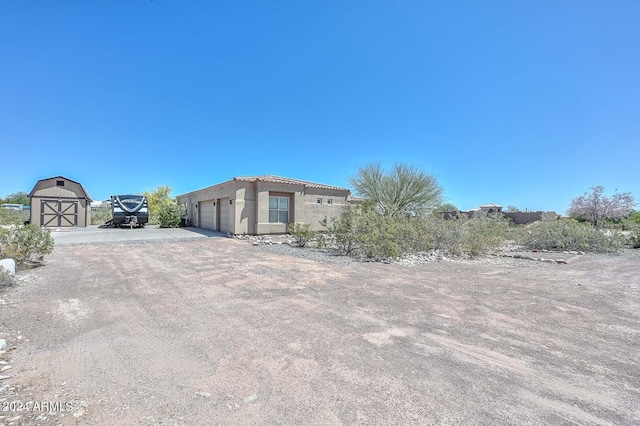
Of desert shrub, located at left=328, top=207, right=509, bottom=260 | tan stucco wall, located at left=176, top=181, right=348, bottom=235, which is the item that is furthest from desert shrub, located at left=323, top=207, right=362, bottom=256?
tan stucco wall, located at left=176, top=181, right=348, bottom=235

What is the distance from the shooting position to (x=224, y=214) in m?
17.3

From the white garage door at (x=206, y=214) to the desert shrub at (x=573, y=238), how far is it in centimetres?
1780

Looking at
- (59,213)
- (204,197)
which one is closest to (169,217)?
(204,197)

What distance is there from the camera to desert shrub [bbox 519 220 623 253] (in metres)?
12.4

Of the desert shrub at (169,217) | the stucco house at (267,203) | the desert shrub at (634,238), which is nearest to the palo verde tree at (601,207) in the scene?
the desert shrub at (634,238)

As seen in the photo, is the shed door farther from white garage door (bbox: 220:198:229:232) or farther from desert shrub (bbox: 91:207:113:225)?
white garage door (bbox: 220:198:229:232)

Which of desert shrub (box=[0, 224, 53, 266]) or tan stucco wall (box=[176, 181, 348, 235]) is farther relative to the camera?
tan stucco wall (box=[176, 181, 348, 235])

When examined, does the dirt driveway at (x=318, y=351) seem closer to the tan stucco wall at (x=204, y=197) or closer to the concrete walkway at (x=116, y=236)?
the concrete walkway at (x=116, y=236)

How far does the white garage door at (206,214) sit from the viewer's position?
19359 mm

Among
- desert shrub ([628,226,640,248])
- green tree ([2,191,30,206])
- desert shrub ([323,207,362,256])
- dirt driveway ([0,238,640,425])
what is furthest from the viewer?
green tree ([2,191,30,206])

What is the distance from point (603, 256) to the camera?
1120cm

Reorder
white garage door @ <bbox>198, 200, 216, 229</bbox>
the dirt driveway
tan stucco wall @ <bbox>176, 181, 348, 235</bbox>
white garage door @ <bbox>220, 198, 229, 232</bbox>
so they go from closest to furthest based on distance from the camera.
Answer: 1. the dirt driveway
2. tan stucco wall @ <bbox>176, 181, 348, 235</bbox>
3. white garage door @ <bbox>220, 198, 229, 232</bbox>
4. white garage door @ <bbox>198, 200, 216, 229</bbox>

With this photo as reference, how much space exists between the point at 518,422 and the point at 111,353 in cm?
371

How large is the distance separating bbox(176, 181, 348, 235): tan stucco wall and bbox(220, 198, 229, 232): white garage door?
0.39m
